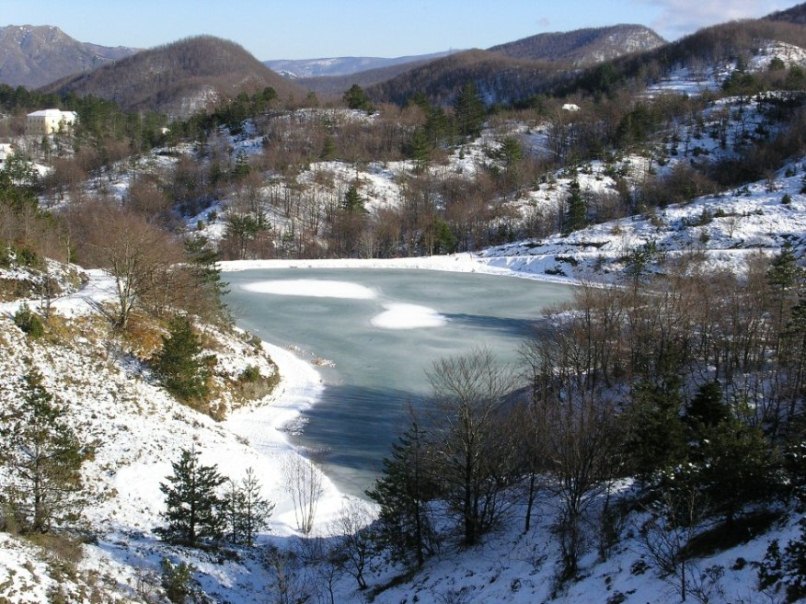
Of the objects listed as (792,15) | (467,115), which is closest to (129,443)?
(467,115)

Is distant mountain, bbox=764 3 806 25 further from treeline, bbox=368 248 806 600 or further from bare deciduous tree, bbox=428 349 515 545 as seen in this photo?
bare deciduous tree, bbox=428 349 515 545

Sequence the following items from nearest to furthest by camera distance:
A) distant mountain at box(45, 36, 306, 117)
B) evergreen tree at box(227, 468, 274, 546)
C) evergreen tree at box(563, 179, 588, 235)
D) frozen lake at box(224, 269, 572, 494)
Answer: evergreen tree at box(227, 468, 274, 546) → frozen lake at box(224, 269, 572, 494) → evergreen tree at box(563, 179, 588, 235) → distant mountain at box(45, 36, 306, 117)

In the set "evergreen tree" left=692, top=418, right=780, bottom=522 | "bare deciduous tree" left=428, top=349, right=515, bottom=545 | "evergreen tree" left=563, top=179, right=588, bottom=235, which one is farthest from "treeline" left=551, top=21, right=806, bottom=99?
"evergreen tree" left=692, top=418, right=780, bottom=522

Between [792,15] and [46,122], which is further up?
[792,15]

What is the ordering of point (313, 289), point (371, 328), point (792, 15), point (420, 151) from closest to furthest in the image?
point (371, 328) < point (313, 289) < point (420, 151) < point (792, 15)

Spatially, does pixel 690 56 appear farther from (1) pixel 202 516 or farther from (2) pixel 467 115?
(1) pixel 202 516

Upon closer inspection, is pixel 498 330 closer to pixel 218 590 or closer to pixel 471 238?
pixel 218 590
